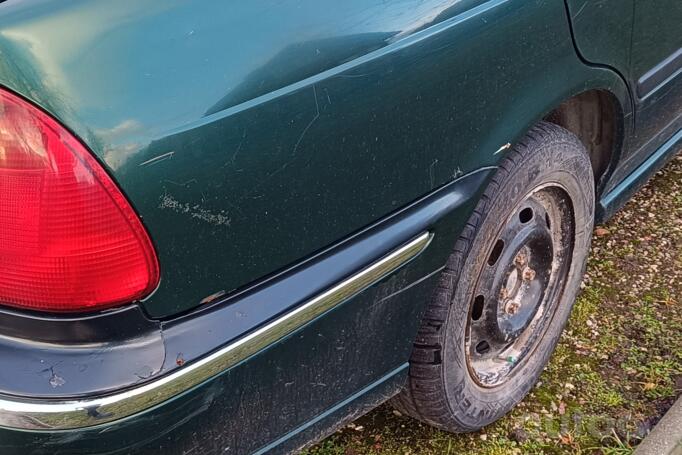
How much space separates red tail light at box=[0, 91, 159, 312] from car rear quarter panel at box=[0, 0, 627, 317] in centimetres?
3

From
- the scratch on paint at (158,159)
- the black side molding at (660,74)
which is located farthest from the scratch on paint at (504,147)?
the scratch on paint at (158,159)

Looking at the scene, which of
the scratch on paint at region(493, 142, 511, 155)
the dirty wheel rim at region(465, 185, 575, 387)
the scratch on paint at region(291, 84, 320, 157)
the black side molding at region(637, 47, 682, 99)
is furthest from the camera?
the black side molding at region(637, 47, 682, 99)

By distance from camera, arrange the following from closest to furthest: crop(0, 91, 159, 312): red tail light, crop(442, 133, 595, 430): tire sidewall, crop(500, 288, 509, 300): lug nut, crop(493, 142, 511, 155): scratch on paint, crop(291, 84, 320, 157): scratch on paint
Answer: crop(0, 91, 159, 312): red tail light
crop(291, 84, 320, 157): scratch on paint
crop(493, 142, 511, 155): scratch on paint
crop(442, 133, 595, 430): tire sidewall
crop(500, 288, 509, 300): lug nut

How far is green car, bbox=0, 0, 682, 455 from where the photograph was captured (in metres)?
1.08

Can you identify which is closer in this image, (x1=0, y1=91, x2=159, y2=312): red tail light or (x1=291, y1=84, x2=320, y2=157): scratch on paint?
(x1=0, y1=91, x2=159, y2=312): red tail light

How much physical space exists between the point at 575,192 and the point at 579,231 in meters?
0.18

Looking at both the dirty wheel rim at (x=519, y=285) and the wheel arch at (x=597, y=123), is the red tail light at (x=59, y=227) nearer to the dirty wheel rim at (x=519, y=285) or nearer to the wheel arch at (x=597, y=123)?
the dirty wheel rim at (x=519, y=285)

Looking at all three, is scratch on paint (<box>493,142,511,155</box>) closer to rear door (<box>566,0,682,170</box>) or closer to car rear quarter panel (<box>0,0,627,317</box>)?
car rear quarter panel (<box>0,0,627,317</box>)

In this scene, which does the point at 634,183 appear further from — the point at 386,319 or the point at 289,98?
the point at 289,98

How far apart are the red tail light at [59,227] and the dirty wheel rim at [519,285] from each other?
1033 millimetres

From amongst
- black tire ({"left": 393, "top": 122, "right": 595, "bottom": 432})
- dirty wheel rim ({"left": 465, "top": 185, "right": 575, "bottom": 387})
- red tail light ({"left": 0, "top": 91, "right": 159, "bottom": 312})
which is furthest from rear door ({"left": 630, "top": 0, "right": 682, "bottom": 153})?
red tail light ({"left": 0, "top": 91, "right": 159, "bottom": 312})

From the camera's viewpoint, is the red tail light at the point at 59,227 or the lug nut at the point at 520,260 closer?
the red tail light at the point at 59,227

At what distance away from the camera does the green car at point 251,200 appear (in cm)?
108

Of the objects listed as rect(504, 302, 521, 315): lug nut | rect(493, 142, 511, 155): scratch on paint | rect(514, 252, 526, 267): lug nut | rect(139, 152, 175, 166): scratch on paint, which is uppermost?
rect(139, 152, 175, 166): scratch on paint
